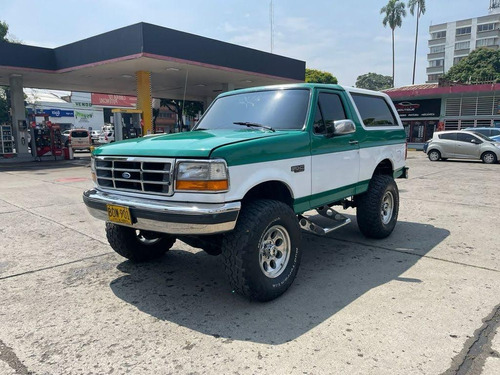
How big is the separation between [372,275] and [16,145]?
73.5 feet

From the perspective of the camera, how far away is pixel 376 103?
5.68 metres

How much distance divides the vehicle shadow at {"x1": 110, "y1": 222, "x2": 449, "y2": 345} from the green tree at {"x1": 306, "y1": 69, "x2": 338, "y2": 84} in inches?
1847

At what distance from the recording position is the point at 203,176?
311cm

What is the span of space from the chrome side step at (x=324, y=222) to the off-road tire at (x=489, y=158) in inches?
560

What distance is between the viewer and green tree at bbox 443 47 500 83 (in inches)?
2280

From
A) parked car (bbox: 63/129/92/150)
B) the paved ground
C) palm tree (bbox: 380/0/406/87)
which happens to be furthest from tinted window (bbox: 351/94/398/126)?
palm tree (bbox: 380/0/406/87)

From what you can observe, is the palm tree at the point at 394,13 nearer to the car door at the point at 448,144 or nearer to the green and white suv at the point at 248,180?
the car door at the point at 448,144

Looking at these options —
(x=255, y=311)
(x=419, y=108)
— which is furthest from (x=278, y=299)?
(x=419, y=108)

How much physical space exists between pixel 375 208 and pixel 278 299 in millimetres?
2261

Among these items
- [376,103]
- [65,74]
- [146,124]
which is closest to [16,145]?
[65,74]

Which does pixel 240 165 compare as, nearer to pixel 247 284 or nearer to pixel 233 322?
pixel 247 284

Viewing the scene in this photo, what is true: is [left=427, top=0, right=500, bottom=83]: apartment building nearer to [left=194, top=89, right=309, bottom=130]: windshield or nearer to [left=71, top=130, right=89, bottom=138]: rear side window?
[left=71, top=130, right=89, bottom=138]: rear side window

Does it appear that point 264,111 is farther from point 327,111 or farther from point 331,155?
point 331,155

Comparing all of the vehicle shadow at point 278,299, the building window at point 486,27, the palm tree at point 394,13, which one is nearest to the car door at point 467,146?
the vehicle shadow at point 278,299
